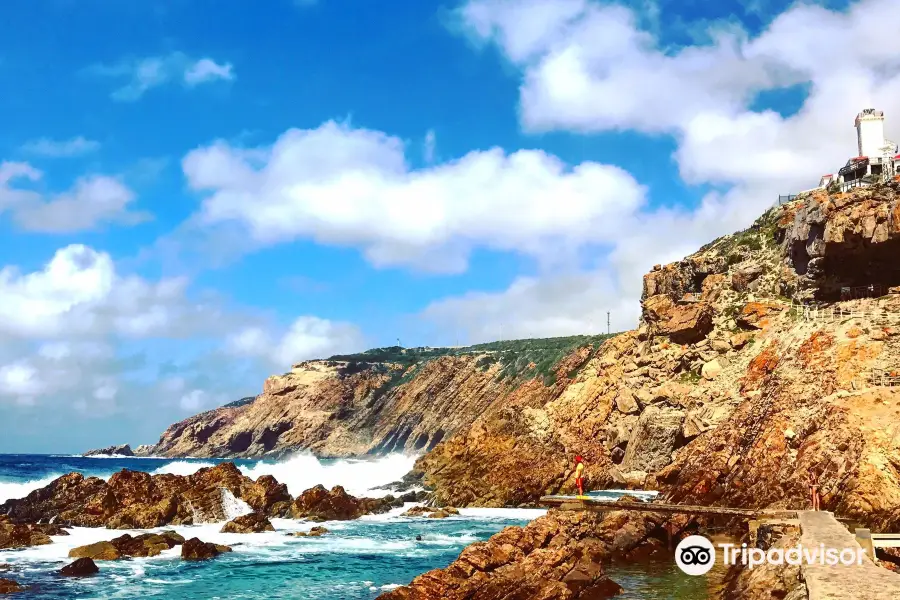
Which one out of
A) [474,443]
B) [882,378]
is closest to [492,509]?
[474,443]

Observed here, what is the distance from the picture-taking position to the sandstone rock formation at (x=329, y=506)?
52.0 meters

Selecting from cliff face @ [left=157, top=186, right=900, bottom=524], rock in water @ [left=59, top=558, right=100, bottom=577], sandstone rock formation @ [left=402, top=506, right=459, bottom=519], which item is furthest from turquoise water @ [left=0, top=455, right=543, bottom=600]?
cliff face @ [left=157, top=186, right=900, bottom=524]

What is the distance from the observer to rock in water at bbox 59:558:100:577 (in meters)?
31.7

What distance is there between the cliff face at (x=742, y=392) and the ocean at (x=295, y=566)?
9.91 metres

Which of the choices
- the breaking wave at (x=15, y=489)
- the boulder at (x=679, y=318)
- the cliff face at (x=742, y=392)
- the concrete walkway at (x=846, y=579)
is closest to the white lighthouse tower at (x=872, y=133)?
the cliff face at (x=742, y=392)

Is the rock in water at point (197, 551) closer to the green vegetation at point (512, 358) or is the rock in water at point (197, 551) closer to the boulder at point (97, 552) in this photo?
the boulder at point (97, 552)

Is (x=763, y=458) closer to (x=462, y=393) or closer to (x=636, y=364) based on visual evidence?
(x=636, y=364)

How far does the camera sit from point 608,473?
61906 millimetres

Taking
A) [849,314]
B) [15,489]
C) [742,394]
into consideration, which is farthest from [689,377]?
[15,489]

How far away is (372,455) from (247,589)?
113m

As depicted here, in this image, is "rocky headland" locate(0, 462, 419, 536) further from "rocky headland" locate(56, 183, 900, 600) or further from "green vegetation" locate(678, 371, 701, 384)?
"green vegetation" locate(678, 371, 701, 384)

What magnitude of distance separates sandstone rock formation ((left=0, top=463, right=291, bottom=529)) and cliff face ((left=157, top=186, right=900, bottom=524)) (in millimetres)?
16846

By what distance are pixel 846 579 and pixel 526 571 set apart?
10.9 m

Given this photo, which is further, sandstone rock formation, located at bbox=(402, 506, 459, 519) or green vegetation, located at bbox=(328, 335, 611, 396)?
green vegetation, located at bbox=(328, 335, 611, 396)
